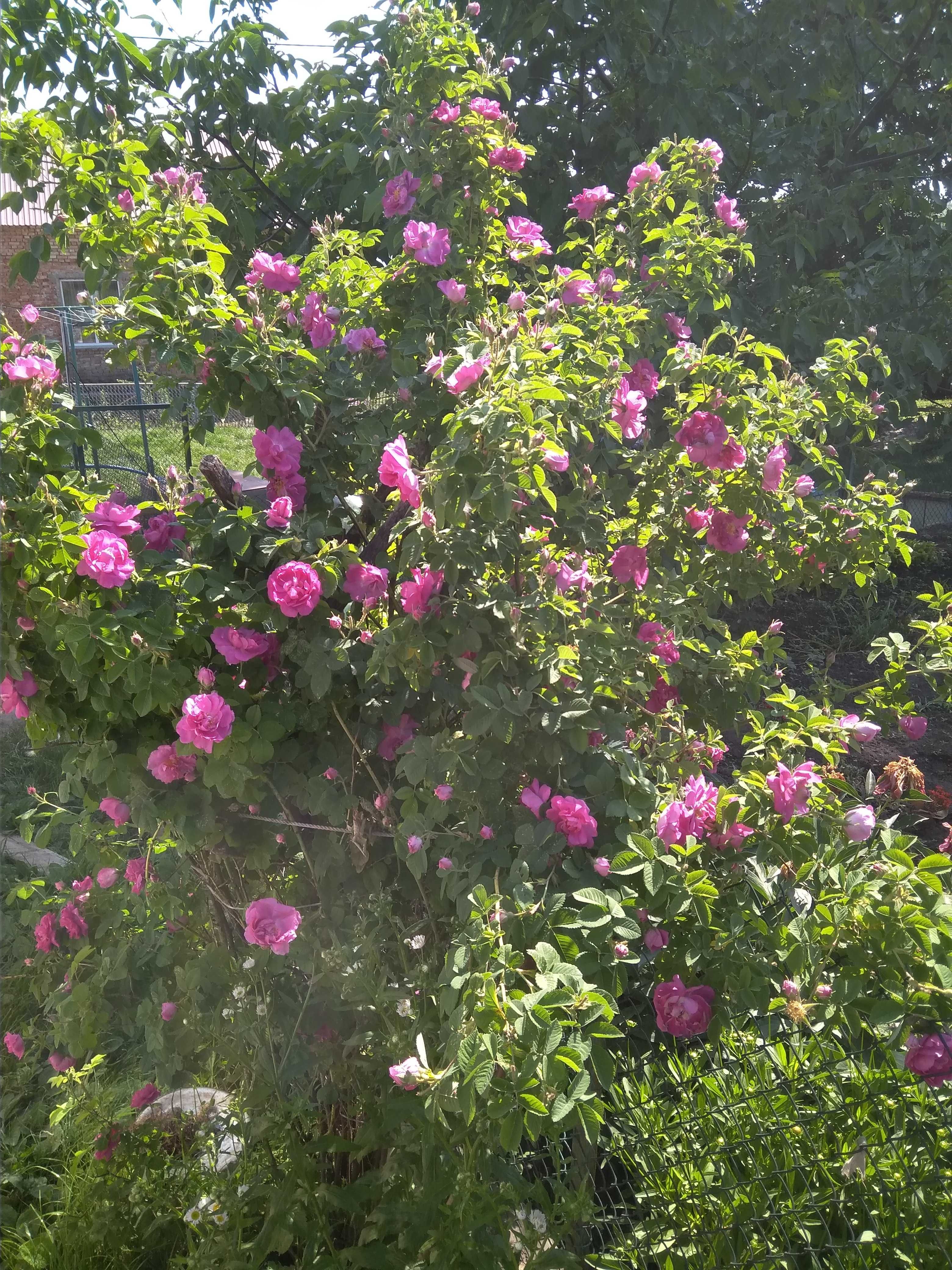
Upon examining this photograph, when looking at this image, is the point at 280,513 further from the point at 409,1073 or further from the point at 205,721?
the point at 409,1073

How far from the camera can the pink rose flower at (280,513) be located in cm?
168

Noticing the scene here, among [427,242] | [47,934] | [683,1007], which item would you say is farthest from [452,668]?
[47,934]

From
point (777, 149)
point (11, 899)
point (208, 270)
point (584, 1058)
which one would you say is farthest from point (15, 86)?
point (584, 1058)

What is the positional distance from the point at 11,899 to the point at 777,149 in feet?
11.5

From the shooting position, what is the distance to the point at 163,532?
183cm

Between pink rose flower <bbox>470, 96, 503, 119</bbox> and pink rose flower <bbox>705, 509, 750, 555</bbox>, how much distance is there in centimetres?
94

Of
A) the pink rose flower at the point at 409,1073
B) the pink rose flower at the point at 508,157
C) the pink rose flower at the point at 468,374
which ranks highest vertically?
the pink rose flower at the point at 508,157

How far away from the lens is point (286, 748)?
1.80m

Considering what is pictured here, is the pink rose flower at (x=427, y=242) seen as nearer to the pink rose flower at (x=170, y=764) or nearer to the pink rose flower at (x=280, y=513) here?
the pink rose flower at (x=280, y=513)

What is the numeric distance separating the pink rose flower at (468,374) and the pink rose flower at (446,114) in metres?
0.87

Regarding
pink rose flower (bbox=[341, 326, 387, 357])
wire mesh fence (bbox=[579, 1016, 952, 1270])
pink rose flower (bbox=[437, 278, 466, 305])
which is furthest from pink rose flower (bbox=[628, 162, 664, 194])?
wire mesh fence (bbox=[579, 1016, 952, 1270])

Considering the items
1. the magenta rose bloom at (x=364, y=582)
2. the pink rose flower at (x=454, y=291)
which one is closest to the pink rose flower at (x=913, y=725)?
the magenta rose bloom at (x=364, y=582)

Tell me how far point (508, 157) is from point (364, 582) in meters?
1.00

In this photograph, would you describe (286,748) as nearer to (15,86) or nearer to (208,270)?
(208,270)
